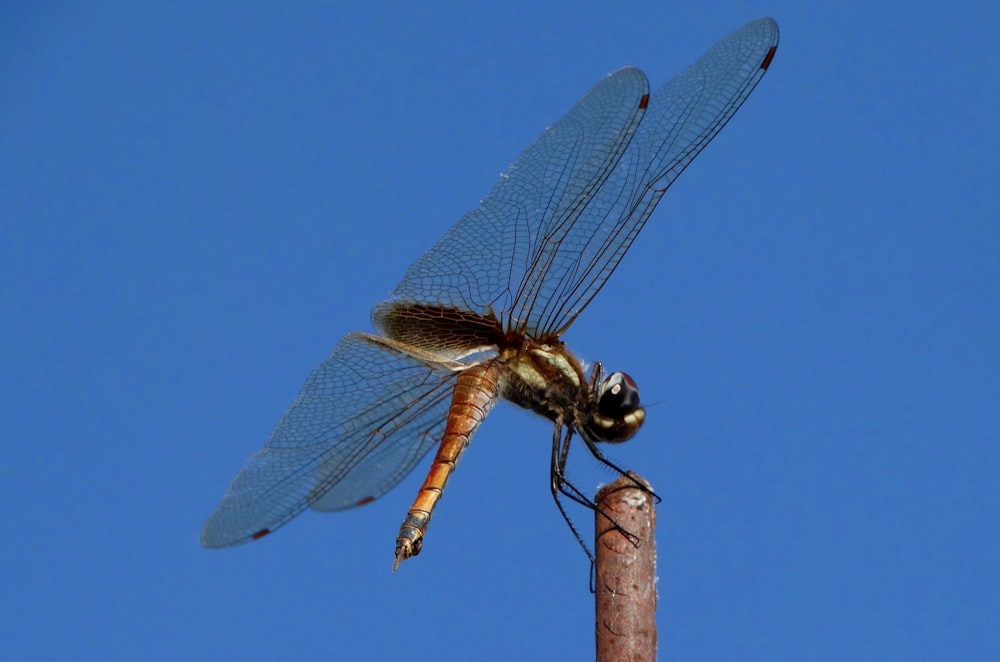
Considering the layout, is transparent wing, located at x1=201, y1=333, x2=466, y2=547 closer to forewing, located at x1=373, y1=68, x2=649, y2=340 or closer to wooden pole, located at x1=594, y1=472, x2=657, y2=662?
forewing, located at x1=373, y1=68, x2=649, y2=340

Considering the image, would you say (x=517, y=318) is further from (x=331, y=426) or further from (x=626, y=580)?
(x=626, y=580)

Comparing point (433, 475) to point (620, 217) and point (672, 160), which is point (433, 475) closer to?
point (620, 217)

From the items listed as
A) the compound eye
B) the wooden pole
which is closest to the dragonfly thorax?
the compound eye

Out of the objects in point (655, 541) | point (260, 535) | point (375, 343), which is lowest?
point (655, 541)

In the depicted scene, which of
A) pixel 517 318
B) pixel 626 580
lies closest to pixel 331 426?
pixel 517 318

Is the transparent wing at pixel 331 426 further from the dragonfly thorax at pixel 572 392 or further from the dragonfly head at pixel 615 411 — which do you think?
the dragonfly head at pixel 615 411

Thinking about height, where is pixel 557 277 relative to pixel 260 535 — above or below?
above

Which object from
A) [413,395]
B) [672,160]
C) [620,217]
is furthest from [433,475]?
[672,160]
